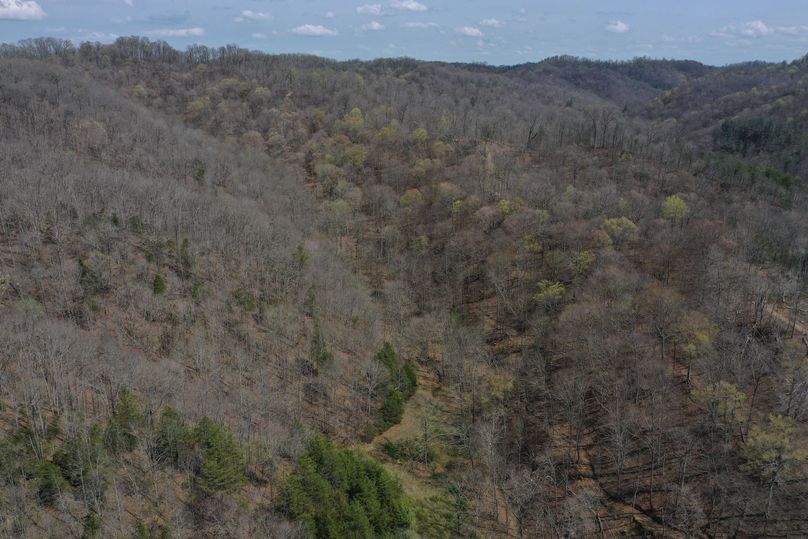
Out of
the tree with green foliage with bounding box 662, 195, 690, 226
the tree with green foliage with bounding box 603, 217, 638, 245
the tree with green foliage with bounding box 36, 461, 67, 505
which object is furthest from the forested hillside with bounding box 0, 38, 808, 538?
the tree with green foliage with bounding box 603, 217, 638, 245

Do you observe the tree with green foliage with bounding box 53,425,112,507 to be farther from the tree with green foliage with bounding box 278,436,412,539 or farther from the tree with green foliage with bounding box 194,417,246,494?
the tree with green foliage with bounding box 278,436,412,539

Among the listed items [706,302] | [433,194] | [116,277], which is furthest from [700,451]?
[433,194]

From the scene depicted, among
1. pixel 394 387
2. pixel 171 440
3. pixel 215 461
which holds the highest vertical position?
pixel 171 440

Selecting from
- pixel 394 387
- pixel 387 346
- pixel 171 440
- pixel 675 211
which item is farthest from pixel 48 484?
pixel 675 211

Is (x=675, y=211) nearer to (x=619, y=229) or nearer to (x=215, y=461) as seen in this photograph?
(x=619, y=229)

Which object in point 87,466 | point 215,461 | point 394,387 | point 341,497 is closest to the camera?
point 87,466
